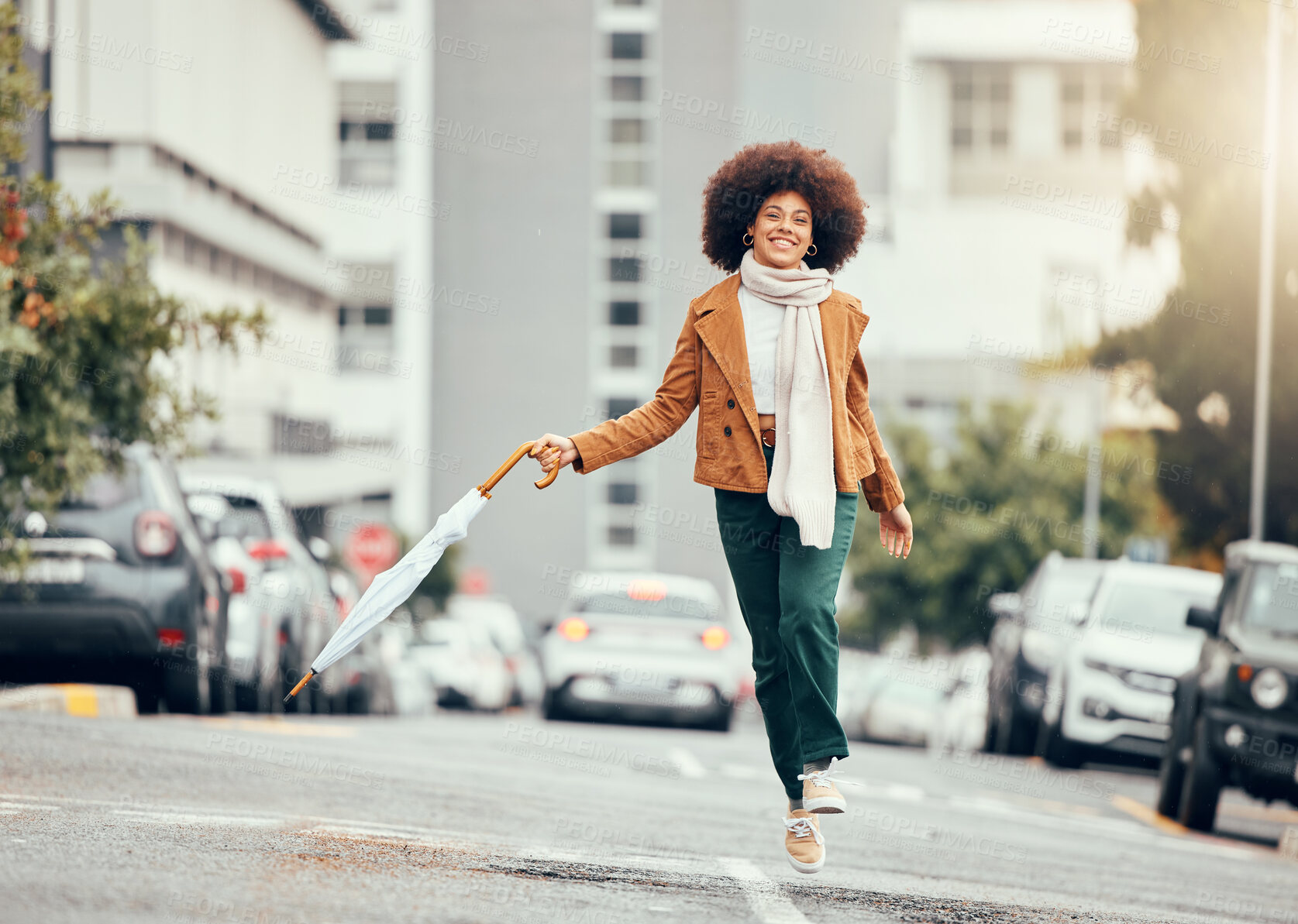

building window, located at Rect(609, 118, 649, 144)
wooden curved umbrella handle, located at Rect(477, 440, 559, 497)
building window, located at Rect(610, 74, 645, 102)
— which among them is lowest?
wooden curved umbrella handle, located at Rect(477, 440, 559, 497)

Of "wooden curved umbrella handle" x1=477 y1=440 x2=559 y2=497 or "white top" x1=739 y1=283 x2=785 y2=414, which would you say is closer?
"wooden curved umbrella handle" x1=477 y1=440 x2=559 y2=497

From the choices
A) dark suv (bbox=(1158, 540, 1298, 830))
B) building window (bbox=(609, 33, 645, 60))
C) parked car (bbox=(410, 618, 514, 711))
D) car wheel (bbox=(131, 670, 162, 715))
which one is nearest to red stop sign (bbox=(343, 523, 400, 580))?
parked car (bbox=(410, 618, 514, 711))

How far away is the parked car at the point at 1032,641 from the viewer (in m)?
17.1

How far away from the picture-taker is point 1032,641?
17.5 meters

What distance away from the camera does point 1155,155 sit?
2255 cm

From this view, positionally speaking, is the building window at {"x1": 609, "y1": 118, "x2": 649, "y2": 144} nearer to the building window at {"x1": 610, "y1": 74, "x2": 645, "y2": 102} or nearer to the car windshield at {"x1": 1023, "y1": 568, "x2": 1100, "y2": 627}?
the building window at {"x1": 610, "y1": 74, "x2": 645, "y2": 102}

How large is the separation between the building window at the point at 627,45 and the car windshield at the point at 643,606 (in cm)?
4342

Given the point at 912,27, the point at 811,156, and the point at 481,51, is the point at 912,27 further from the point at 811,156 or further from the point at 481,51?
the point at 811,156

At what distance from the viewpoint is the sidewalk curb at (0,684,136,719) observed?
1120 cm

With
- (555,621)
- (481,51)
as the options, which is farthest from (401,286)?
(555,621)

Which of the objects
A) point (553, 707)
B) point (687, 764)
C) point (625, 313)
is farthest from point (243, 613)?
point (625, 313)

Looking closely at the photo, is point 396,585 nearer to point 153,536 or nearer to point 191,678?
point 153,536

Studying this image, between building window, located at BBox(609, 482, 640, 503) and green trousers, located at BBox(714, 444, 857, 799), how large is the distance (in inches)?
2010

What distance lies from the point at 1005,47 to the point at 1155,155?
46256 mm
